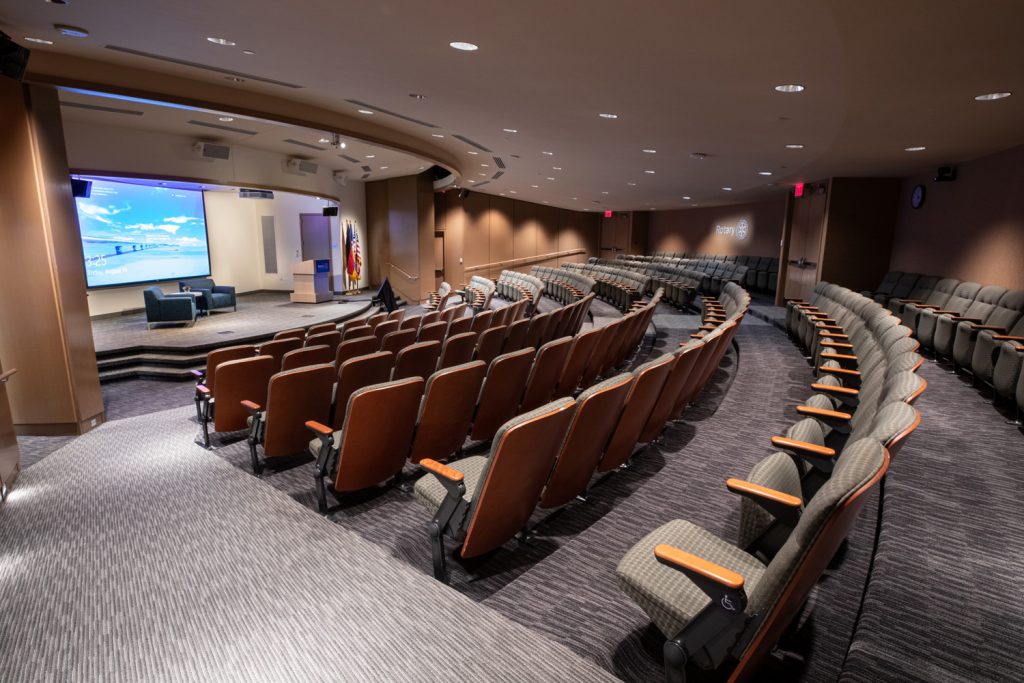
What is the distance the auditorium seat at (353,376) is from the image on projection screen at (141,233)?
29.3ft

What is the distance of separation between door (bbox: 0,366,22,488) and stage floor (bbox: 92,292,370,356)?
12.5 feet

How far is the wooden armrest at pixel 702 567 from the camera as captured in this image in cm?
130

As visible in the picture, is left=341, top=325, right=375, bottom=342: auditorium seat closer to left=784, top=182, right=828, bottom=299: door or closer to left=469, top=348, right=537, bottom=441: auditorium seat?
left=469, top=348, right=537, bottom=441: auditorium seat

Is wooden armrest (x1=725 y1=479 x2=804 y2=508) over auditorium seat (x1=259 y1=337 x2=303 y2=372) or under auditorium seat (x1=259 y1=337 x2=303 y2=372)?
over

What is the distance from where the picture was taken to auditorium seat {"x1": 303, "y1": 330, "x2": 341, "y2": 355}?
4.88 meters

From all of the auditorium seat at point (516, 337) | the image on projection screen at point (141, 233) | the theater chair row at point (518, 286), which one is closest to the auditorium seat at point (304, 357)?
the auditorium seat at point (516, 337)

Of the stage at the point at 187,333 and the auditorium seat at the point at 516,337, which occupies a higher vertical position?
the auditorium seat at the point at 516,337

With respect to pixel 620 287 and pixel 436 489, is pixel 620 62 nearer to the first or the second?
pixel 436 489

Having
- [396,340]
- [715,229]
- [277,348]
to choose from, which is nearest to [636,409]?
[396,340]

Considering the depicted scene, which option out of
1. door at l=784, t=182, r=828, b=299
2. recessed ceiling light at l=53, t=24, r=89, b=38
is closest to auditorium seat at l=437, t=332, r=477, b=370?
recessed ceiling light at l=53, t=24, r=89, b=38

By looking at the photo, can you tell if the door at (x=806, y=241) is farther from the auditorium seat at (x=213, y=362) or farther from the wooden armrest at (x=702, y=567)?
the wooden armrest at (x=702, y=567)

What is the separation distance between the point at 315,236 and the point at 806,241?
11.9m

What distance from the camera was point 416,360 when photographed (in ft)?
12.6

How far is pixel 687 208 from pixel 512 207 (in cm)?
676
